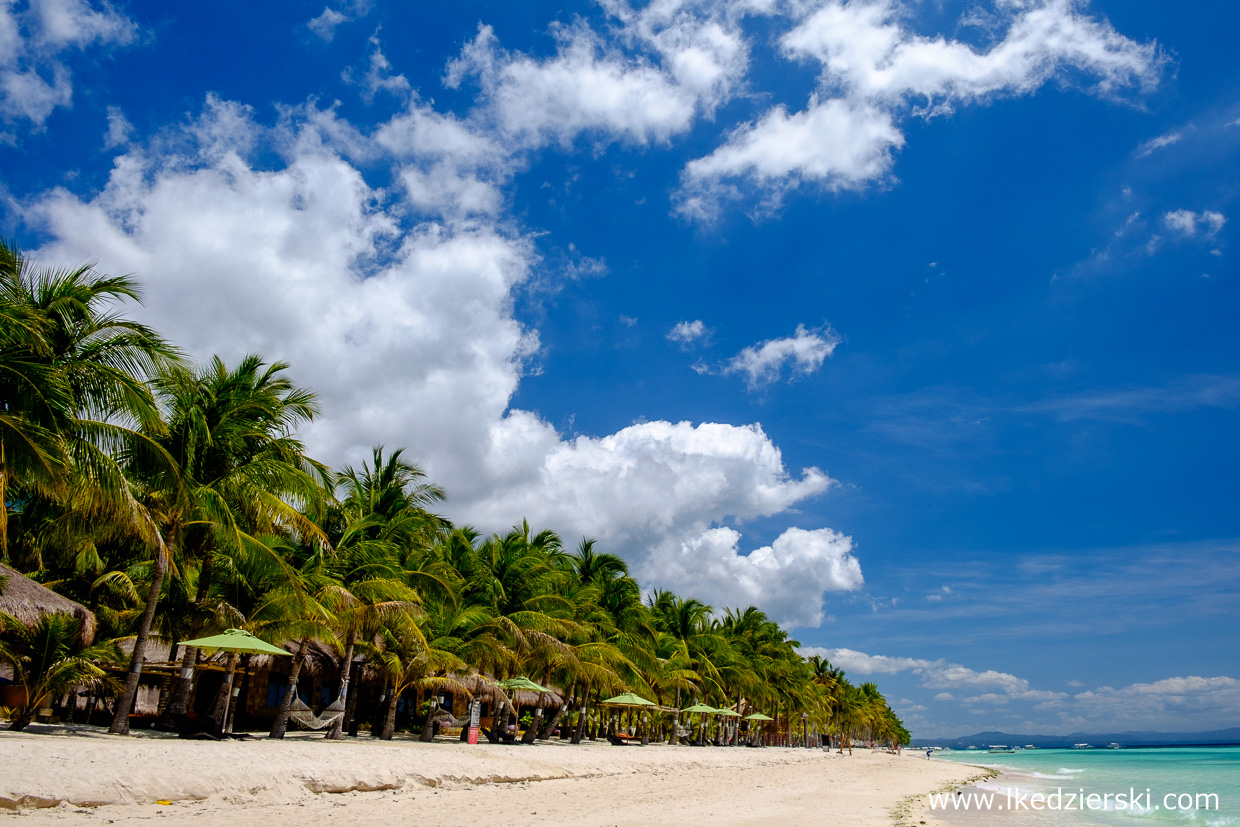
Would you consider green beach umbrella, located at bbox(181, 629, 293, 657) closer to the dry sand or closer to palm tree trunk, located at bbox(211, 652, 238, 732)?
the dry sand

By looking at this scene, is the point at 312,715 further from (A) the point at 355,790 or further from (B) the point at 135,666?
(A) the point at 355,790

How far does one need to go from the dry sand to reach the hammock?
319 cm

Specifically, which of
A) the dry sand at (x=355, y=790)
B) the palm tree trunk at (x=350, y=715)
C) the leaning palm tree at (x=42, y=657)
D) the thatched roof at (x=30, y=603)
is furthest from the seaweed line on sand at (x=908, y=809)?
the palm tree trunk at (x=350, y=715)

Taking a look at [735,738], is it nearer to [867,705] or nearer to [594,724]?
[594,724]

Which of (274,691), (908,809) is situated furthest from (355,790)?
(274,691)

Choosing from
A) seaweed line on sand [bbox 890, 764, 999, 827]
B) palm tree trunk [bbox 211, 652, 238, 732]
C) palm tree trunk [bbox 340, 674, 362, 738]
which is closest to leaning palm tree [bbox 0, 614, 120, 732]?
palm tree trunk [bbox 211, 652, 238, 732]

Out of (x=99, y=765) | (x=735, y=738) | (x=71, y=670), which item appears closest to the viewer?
(x=99, y=765)

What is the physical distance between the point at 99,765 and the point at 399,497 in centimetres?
1186

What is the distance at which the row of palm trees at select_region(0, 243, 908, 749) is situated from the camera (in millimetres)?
9484

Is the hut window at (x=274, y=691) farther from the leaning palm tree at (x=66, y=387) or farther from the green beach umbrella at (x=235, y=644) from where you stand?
the leaning palm tree at (x=66, y=387)

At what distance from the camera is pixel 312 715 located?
1627cm

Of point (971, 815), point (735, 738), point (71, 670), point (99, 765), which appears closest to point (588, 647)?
point (971, 815)

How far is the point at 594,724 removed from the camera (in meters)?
36.3

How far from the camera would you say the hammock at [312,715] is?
53.1 ft
